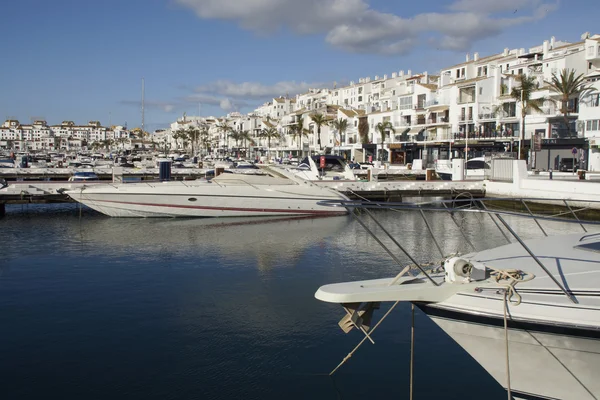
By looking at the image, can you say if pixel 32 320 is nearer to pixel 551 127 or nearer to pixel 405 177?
pixel 405 177

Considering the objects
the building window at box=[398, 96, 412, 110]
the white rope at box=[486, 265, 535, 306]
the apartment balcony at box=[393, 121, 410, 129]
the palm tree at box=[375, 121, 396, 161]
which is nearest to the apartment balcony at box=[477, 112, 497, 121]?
the apartment balcony at box=[393, 121, 410, 129]

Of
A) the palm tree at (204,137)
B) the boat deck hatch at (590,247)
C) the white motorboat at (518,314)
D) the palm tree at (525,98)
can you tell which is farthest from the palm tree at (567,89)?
the palm tree at (204,137)

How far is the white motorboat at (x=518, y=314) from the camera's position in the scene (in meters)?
6.51

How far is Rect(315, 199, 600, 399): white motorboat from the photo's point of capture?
21.4 ft

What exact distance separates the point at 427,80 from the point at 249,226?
203 feet

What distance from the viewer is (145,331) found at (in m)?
11.6

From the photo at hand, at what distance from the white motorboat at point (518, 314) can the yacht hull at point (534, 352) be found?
0.4 inches

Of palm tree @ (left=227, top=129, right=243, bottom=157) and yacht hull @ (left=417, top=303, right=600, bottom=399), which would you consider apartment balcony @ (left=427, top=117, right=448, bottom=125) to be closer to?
yacht hull @ (left=417, top=303, right=600, bottom=399)

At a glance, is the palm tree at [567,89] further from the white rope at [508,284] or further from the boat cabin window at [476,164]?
the white rope at [508,284]

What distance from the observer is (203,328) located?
38.4 feet

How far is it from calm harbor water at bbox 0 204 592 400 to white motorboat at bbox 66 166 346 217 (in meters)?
6.68

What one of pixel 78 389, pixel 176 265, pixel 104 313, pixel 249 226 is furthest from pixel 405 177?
pixel 78 389

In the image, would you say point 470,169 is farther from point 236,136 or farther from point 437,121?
point 236,136

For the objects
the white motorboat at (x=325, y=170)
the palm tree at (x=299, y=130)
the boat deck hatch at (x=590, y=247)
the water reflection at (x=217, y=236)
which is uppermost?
the palm tree at (x=299, y=130)
